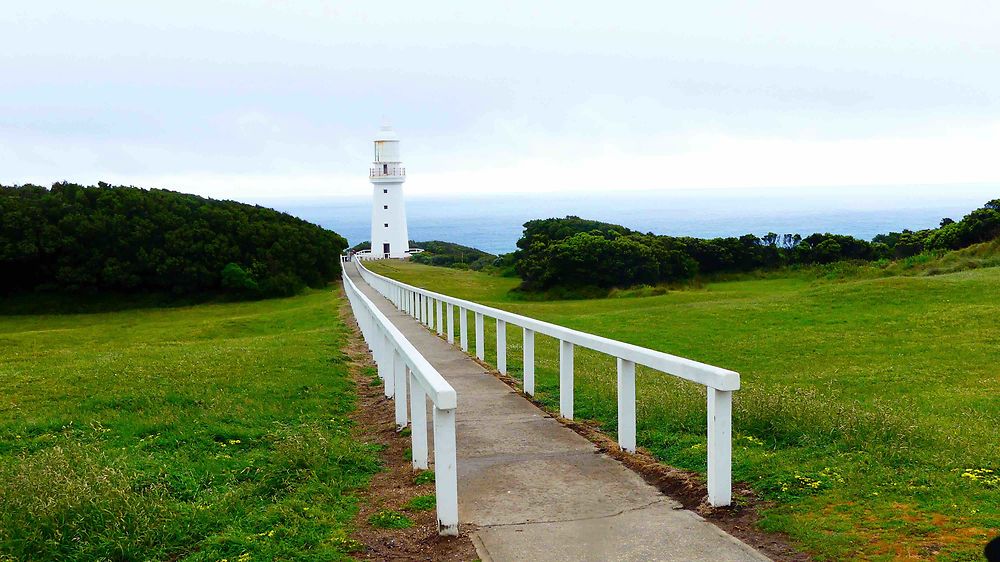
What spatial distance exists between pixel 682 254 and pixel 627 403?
4262 centimetres

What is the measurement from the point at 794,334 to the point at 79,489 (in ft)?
49.1

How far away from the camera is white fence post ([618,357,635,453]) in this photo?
275 inches

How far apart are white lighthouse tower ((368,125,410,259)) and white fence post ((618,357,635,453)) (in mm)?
72890

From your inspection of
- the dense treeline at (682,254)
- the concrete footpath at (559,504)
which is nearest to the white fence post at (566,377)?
the concrete footpath at (559,504)

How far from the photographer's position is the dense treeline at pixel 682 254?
44.5 m

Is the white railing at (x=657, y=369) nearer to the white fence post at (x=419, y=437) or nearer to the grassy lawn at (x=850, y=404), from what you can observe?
the grassy lawn at (x=850, y=404)

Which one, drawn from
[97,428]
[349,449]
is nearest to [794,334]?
[349,449]

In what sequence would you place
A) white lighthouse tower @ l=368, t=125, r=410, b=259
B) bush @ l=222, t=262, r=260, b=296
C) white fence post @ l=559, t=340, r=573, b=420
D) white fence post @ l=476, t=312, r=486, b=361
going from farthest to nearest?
white lighthouse tower @ l=368, t=125, r=410, b=259, bush @ l=222, t=262, r=260, b=296, white fence post @ l=476, t=312, r=486, b=361, white fence post @ l=559, t=340, r=573, b=420

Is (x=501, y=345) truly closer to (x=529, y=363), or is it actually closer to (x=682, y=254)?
(x=529, y=363)

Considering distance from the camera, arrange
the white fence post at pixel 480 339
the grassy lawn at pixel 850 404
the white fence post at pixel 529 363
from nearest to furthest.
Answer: the grassy lawn at pixel 850 404 → the white fence post at pixel 529 363 → the white fence post at pixel 480 339

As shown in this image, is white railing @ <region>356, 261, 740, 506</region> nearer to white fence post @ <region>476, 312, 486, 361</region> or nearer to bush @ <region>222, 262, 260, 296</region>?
white fence post @ <region>476, 312, 486, 361</region>

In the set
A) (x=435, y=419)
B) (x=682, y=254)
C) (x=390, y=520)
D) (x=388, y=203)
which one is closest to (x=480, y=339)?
(x=390, y=520)

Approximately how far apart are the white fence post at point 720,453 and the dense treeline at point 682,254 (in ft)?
124

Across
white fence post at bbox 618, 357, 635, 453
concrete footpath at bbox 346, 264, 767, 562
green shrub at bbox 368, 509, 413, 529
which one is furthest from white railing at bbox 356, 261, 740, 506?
green shrub at bbox 368, 509, 413, 529
